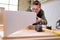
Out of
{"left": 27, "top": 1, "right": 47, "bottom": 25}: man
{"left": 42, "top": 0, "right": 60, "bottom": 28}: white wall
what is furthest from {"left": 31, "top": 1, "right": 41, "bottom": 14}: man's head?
{"left": 42, "top": 0, "right": 60, "bottom": 28}: white wall

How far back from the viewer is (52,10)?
1.09 m

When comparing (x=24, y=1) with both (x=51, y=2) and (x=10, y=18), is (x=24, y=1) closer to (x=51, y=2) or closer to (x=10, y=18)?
(x=51, y=2)

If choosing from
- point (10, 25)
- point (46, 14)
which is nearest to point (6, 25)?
point (10, 25)

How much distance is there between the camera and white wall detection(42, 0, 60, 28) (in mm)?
1051

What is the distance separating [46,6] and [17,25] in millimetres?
663

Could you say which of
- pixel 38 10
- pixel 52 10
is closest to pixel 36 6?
pixel 38 10

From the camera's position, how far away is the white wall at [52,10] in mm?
1051

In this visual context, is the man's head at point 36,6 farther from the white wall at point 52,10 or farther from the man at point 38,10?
the white wall at point 52,10

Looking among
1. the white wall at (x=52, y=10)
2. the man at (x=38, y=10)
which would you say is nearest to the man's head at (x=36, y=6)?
the man at (x=38, y=10)

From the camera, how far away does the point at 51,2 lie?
1071 mm

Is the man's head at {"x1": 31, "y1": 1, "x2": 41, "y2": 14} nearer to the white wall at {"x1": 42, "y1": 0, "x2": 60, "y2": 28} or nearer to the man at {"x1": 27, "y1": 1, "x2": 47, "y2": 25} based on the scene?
the man at {"x1": 27, "y1": 1, "x2": 47, "y2": 25}

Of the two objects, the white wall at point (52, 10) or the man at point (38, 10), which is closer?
the man at point (38, 10)

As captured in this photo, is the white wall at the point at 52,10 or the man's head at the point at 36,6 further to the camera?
the white wall at the point at 52,10

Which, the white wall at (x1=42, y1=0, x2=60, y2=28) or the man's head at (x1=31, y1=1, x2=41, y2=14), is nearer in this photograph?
the man's head at (x1=31, y1=1, x2=41, y2=14)
